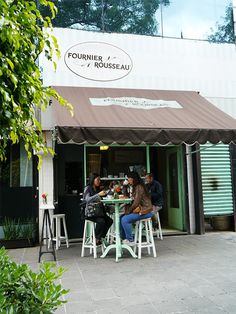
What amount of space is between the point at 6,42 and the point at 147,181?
6.32 m

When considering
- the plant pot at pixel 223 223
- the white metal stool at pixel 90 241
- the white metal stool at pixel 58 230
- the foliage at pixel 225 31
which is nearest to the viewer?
the white metal stool at pixel 90 241

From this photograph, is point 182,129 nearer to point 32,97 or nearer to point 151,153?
point 151,153

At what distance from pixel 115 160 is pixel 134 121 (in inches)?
101

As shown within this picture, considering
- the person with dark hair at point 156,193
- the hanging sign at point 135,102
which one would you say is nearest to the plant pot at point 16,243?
the person with dark hair at point 156,193

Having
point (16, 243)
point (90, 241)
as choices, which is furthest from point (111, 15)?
point (16, 243)

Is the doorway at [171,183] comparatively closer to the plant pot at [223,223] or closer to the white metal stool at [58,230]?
the plant pot at [223,223]

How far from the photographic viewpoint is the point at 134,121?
244 inches

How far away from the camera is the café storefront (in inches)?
228

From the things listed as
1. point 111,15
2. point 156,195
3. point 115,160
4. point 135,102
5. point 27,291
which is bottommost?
point 27,291

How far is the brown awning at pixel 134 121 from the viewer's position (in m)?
5.64

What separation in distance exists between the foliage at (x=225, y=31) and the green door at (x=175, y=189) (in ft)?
11.6

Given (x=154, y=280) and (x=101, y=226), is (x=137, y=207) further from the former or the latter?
(x=154, y=280)

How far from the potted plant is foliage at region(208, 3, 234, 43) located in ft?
23.8

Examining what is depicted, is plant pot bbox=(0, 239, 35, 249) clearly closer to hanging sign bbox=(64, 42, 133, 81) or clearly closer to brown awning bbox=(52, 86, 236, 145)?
brown awning bbox=(52, 86, 236, 145)
